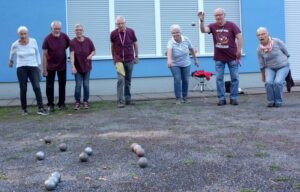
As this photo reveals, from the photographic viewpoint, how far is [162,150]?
21.0 feet

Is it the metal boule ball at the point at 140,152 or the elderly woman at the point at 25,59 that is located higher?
the elderly woman at the point at 25,59

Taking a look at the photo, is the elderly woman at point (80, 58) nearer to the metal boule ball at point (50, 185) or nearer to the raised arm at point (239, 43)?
the raised arm at point (239, 43)

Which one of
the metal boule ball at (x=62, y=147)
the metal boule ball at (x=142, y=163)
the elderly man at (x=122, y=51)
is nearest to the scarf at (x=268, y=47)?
the elderly man at (x=122, y=51)

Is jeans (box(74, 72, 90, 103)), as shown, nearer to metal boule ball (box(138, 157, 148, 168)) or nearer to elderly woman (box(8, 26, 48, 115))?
elderly woman (box(8, 26, 48, 115))

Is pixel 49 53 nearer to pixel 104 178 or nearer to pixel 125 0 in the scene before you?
pixel 125 0

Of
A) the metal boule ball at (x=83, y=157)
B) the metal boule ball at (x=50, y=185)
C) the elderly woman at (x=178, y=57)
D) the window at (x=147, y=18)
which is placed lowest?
the metal boule ball at (x=50, y=185)

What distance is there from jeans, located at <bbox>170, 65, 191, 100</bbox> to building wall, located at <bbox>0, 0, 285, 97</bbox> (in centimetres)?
371

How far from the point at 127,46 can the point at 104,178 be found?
667 centimetres

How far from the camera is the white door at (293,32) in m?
16.9

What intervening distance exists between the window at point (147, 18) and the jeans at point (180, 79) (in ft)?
13.2

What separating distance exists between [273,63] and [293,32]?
21.9ft

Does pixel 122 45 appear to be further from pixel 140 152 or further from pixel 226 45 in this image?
pixel 140 152

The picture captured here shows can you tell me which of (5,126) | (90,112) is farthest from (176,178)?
(90,112)

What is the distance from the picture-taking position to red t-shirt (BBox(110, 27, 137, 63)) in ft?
37.8
